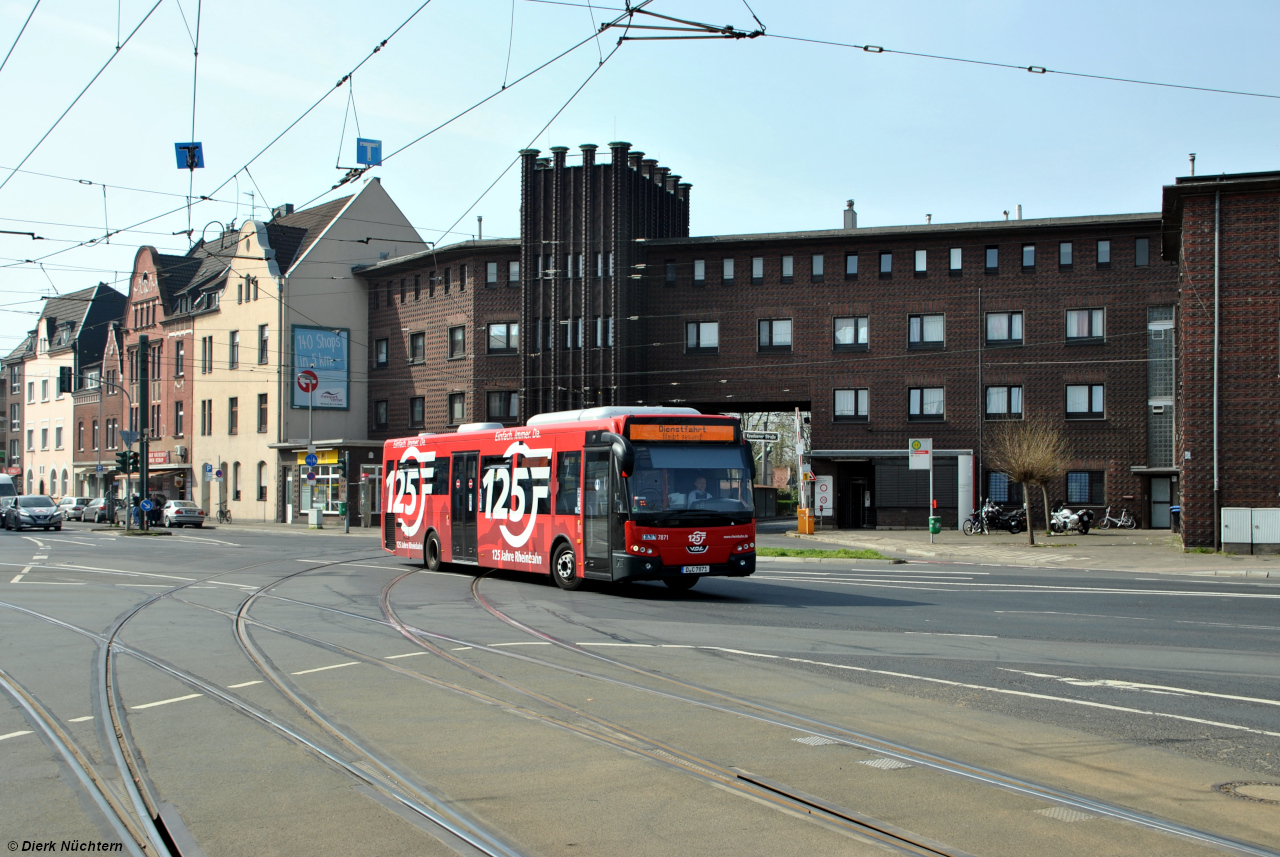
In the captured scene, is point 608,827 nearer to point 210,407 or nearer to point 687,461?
point 687,461

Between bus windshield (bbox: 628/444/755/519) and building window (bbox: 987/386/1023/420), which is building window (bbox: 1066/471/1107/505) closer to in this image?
building window (bbox: 987/386/1023/420)

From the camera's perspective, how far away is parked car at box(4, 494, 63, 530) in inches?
1970

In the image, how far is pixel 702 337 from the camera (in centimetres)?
4981

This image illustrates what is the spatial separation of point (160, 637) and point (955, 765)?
32.5 ft

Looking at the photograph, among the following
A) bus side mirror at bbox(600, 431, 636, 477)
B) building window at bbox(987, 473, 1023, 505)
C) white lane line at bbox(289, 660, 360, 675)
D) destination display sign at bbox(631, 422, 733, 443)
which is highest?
destination display sign at bbox(631, 422, 733, 443)

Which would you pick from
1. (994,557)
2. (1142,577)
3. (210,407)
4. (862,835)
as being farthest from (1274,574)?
(210,407)

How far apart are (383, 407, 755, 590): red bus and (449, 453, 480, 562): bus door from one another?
26cm

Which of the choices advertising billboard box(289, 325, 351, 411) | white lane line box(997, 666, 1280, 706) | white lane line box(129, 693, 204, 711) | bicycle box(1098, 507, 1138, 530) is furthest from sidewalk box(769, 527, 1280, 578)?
advertising billboard box(289, 325, 351, 411)

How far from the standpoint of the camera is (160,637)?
13352 millimetres

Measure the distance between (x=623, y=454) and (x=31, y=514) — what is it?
4154cm

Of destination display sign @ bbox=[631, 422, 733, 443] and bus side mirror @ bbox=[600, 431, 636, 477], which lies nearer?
bus side mirror @ bbox=[600, 431, 636, 477]

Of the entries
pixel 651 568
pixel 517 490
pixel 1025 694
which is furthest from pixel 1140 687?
pixel 517 490

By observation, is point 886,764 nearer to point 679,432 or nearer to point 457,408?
point 679,432

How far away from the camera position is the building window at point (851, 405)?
47938mm
